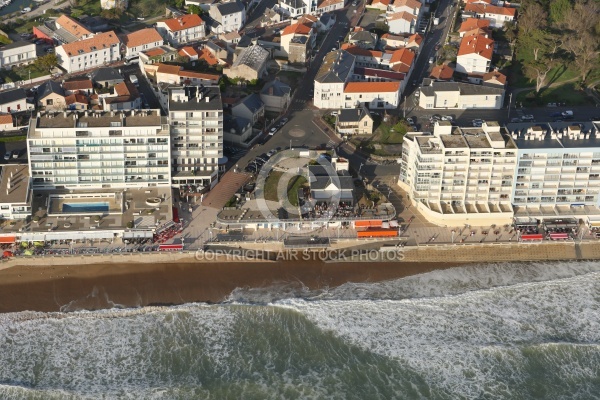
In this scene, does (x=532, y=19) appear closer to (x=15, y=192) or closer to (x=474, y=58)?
(x=474, y=58)

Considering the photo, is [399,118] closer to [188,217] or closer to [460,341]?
[188,217]

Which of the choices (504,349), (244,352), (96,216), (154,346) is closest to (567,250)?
(504,349)

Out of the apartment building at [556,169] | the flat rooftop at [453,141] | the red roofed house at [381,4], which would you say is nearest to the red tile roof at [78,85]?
the flat rooftop at [453,141]

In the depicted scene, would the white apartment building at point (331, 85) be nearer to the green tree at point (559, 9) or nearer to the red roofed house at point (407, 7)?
the red roofed house at point (407, 7)

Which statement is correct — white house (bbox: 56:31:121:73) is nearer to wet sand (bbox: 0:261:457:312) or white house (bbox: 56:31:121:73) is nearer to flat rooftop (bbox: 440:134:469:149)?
wet sand (bbox: 0:261:457:312)

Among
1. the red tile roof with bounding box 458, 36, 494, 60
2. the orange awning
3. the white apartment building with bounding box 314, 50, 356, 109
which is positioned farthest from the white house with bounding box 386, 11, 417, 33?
the orange awning

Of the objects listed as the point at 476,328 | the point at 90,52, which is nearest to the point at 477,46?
the point at 90,52
